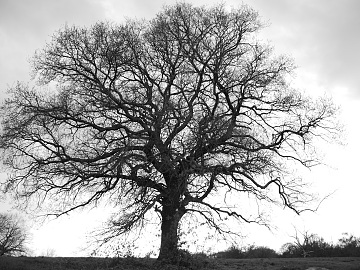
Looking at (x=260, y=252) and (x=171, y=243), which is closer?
(x=171, y=243)

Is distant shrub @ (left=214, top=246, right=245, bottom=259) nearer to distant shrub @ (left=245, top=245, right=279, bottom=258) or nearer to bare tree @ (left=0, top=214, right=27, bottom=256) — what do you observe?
distant shrub @ (left=245, top=245, right=279, bottom=258)

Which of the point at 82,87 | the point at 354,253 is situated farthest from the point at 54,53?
the point at 354,253

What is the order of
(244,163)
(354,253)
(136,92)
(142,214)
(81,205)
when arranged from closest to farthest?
(142,214), (244,163), (81,205), (136,92), (354,253)

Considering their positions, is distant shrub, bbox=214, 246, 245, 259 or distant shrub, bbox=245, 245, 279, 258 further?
distant shrub, bbox=245, 245, 279, 258

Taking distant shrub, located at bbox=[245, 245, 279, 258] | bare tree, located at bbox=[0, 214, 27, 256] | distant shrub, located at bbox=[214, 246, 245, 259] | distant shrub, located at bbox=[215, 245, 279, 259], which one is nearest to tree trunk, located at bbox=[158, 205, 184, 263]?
distant shrub, located at bbox=[215, 245, 279, 259]

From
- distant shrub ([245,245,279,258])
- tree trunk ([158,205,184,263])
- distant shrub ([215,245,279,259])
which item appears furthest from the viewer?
distant shrub ([245,245,279,258])

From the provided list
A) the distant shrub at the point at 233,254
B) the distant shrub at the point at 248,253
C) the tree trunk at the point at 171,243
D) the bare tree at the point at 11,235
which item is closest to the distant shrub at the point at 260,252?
the distant shrub at the point at 248,253

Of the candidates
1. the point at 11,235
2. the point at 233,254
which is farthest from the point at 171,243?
the point at 11,235

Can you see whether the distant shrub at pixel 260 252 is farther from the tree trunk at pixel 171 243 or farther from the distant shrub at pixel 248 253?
the tree trunk at pixel 171 243

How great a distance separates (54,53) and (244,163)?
9.24m

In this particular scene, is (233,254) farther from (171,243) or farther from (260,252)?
(171,243)

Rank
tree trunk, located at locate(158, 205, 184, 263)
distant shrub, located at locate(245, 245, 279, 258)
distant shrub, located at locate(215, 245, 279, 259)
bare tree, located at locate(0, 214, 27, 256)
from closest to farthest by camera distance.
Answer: tree trunk, located at locate(158, 205, 184, 263) < distant shrub, located at locate(215, 245, 279, 259) < distant shrub, located at locate(245, 245, 279, 258) < bare tree, located at locate(0, 214, 27, 256)

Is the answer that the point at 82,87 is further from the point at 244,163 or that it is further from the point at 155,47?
the point at 244,163

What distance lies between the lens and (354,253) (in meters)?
21.3
